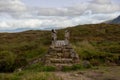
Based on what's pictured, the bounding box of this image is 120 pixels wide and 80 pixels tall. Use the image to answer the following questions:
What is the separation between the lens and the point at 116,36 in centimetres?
5244

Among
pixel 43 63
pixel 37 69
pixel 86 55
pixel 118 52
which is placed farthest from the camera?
pixel 118 52

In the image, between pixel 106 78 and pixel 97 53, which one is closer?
pixel 106 78

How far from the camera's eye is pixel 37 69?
26.1m

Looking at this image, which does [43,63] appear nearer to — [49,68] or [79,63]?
[49,68]

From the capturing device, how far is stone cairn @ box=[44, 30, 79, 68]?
2803 cm

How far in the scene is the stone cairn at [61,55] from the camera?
28.0 meters

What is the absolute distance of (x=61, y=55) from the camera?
28750 mm

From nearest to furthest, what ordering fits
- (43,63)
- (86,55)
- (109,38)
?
(43,63)
(86,55)
(109,38)

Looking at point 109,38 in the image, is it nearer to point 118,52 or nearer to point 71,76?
point 118,52

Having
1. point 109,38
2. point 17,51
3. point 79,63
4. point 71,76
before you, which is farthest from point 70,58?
point 109,38

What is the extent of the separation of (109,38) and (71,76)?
2959cm

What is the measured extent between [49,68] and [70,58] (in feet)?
9.25

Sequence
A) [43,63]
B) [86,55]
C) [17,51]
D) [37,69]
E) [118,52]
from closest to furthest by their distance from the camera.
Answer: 1. [37,69]
2. [43,63]
3. [86,55]
4. [118,52]
5. [17,51]

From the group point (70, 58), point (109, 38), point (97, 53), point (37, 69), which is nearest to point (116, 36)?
point (109, 38)
